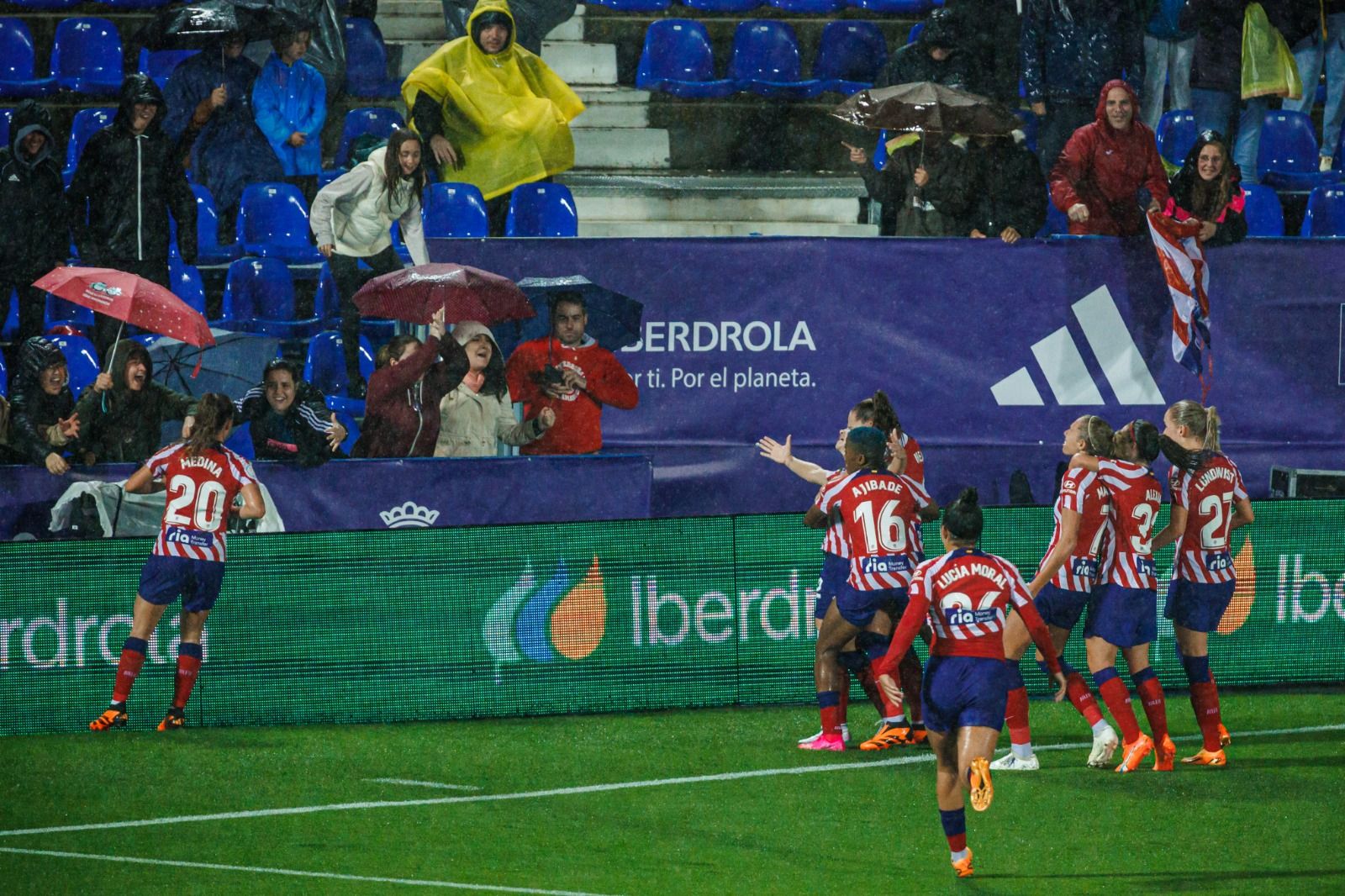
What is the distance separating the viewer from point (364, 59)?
56.5ft

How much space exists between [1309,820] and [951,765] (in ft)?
7.03

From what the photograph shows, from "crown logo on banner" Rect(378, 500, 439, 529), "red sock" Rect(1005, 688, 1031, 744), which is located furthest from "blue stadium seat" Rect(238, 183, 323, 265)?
"red sock" Rect(1005, 688, 1031, 744)

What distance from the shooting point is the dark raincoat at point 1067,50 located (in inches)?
603

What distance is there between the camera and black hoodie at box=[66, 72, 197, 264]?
14.1 meters

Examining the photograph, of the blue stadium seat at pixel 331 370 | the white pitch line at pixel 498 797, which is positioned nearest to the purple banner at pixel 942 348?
the blue stadium seat at pixel 331 370

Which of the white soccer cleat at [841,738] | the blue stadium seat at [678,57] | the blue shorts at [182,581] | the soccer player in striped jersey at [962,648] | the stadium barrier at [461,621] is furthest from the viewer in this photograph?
the blue stadium seat at [678,57]

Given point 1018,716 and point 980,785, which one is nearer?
point 980,785

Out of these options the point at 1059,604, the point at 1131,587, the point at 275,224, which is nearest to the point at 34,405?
the point at 275,224

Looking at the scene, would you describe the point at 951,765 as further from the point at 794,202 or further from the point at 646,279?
the point at 794,202

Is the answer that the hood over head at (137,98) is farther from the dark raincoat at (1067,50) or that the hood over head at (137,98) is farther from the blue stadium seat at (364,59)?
the dark raincoat at (1067,50)

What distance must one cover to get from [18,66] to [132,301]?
5.64 meters

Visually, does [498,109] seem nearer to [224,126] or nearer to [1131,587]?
[224,126]

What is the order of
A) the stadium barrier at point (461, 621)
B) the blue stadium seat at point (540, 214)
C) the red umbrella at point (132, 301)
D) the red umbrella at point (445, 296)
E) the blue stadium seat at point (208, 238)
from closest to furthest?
1. the stadium barrier at point (461, 621)
2. the red umbrella at point (132, 301)
3. the red umbrella at point (445, 296)
4. the blue stadium seat at point (540, 214)
5. the blue stadium seat at point (208, 238)

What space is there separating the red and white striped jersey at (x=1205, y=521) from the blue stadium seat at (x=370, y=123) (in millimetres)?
8554
